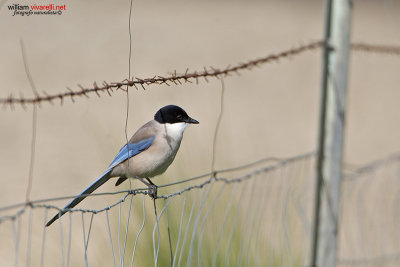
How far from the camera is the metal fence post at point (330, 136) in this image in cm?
202

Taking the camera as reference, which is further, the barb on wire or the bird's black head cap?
the bird's black head cap

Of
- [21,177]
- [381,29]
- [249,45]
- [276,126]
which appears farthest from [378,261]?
[381,29]

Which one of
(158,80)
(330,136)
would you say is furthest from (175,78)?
(330,136)

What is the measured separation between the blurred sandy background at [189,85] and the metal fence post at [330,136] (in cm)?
274

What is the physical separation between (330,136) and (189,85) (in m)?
5.74

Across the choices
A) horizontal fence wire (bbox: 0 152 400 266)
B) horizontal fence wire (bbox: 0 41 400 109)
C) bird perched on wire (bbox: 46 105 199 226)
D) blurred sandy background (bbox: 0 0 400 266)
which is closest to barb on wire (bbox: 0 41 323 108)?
horizontal fence wire (bbox: 0 41 400 109)

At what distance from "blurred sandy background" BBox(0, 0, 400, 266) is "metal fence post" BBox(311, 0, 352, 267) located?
2.74 m

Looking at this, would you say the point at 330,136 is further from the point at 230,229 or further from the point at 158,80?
the point at 230,229

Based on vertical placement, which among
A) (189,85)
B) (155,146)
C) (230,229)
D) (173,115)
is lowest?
(230,229)

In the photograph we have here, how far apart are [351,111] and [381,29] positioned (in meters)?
2.05

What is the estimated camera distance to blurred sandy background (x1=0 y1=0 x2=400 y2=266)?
632 cm

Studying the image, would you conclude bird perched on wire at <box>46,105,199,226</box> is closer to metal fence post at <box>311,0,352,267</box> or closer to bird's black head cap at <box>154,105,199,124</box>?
bird's black head cap at <box>154,105,199,124</box>

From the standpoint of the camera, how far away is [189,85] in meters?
7.72

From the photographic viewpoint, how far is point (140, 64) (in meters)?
7.88
